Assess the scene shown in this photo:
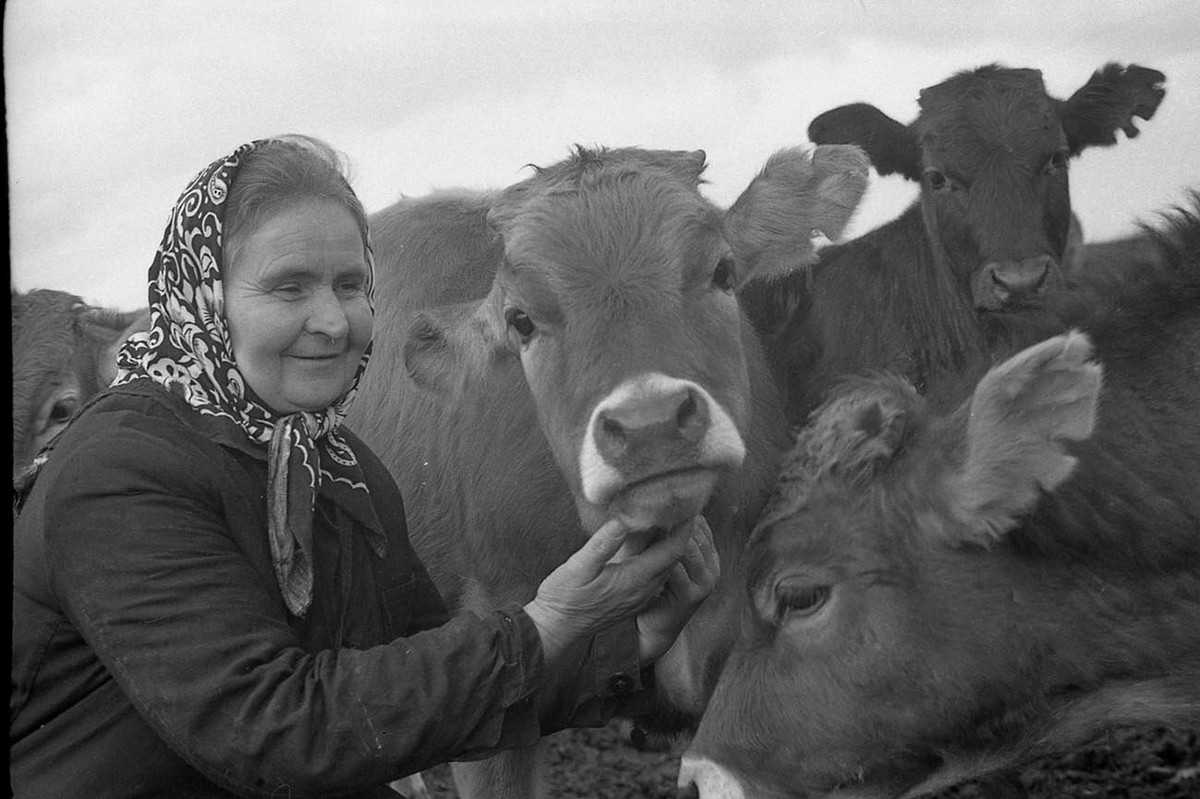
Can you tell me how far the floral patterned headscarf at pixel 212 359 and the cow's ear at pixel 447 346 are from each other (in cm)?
96

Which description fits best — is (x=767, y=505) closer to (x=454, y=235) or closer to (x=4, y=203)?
(x=454, y=235)

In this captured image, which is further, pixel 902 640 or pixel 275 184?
pixel 902 640

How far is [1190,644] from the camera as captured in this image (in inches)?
147

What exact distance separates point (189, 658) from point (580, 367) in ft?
4.27

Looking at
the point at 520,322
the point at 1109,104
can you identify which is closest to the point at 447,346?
the point at 520,322

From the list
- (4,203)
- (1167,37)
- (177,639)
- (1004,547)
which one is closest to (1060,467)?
(1004,547)

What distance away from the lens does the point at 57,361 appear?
531 cm

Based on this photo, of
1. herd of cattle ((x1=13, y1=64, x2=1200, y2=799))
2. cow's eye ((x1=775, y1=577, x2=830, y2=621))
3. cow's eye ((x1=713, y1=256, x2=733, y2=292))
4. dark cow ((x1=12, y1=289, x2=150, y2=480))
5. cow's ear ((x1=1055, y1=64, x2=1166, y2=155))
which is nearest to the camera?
herd of cattle ((x1=13, y1=64, x2=1200, y2=799))

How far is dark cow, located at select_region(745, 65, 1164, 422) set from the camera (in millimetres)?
4332

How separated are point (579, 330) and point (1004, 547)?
→ 1297 mm

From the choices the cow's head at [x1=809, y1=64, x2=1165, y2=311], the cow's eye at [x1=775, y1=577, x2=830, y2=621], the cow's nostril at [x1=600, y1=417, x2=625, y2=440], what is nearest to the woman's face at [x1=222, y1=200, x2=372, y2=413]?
the cow's nostril at [x1=600, y1=417, x2=625, y2=440]

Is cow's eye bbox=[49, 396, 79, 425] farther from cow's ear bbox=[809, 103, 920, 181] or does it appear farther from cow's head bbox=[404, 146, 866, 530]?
cow's ear bbox=[809, 103, 920, 181]

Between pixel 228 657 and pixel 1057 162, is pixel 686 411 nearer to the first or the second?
pixel 228 657

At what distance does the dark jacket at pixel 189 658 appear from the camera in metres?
3.04
